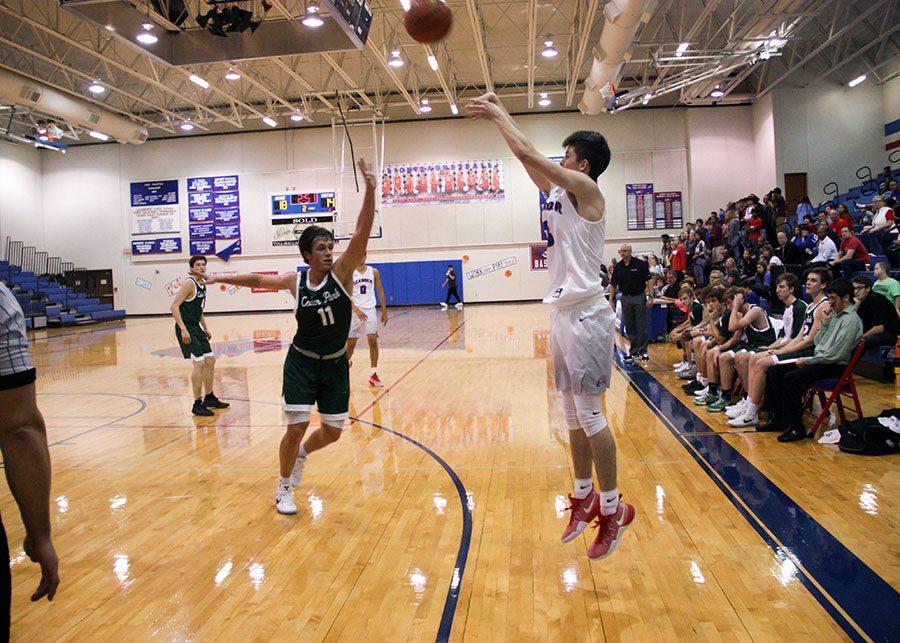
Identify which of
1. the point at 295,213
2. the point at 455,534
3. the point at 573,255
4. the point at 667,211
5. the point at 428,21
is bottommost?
the point at 455,534

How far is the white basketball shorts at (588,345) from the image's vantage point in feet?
9.95

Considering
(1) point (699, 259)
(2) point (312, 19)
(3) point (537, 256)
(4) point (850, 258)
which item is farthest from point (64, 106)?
(4) point (850, 258)

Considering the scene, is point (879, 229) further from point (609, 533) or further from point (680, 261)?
A: point (609, 533)

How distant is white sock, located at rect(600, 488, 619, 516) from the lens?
3.11m

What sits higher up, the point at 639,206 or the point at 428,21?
the point at 639,206

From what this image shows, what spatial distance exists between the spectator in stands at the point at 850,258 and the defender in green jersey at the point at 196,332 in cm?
912

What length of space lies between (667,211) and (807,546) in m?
22.4

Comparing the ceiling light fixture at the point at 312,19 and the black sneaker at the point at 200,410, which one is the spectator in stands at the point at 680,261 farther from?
the black sneaker at the point at 200,410

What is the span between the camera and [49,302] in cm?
2325

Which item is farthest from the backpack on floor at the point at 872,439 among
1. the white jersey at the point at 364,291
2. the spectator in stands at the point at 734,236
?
the spectator in stands at the point at 734,236

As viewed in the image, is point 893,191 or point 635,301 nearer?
point 635,301

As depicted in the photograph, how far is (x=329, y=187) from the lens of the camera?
998 inches

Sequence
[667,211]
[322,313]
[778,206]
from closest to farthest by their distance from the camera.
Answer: [322,313], [778,206], [667,211]

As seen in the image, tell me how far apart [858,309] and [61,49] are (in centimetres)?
2016
